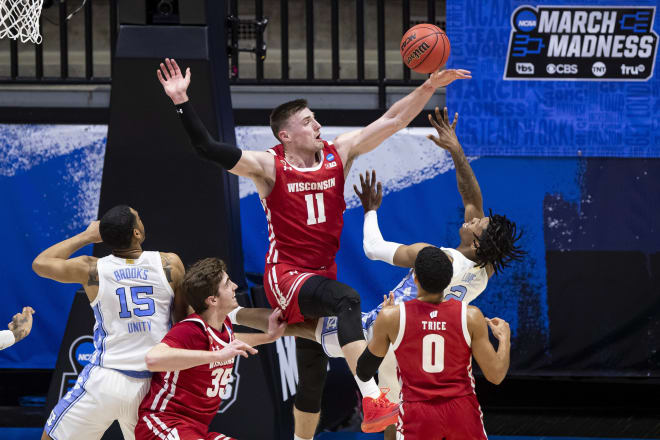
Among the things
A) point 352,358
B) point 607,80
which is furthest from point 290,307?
point 607,80

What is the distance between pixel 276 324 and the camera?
496cm

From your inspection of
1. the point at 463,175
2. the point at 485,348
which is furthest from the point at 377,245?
the point at 485,348

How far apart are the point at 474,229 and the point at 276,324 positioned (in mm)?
1257

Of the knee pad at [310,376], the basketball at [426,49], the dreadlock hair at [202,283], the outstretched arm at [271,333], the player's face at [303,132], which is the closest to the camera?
the dreadlock hair at [202,283]

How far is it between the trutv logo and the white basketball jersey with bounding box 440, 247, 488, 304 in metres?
3.40

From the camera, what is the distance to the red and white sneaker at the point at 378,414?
4.58 meters

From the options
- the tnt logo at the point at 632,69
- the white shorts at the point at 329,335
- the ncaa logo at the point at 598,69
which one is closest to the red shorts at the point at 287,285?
the white shorts at the point at 329,335

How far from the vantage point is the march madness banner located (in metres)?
8.09

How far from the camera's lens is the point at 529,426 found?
772cm

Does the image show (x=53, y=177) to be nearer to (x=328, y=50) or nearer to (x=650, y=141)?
(x=650, y=141)

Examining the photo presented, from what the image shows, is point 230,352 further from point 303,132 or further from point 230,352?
point 303,132

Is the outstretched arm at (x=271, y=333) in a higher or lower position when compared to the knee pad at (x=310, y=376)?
higher

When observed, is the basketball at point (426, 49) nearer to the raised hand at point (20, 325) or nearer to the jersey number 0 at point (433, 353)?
the jersey number 0 at point (433, 353)

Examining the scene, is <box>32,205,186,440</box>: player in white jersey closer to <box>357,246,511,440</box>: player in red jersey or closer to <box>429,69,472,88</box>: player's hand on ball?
<box>357,246,511,440</box>: player in red jersey
